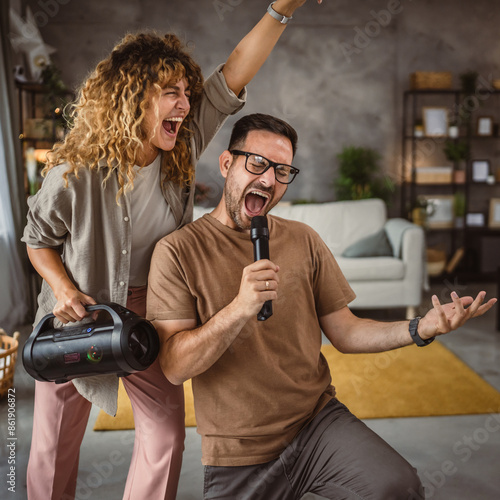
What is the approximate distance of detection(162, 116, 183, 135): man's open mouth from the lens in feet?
4.80

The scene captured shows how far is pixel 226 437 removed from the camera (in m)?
1.34

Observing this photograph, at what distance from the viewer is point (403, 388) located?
3059 mm

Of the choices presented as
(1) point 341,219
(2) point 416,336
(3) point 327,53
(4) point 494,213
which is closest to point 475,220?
(4) point 494,213

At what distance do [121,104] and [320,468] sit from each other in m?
0.99

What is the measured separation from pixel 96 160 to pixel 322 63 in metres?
5.08

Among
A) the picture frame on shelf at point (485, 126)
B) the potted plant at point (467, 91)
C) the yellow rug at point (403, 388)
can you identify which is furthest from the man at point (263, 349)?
the picture frame on shelf at point (485, 126)

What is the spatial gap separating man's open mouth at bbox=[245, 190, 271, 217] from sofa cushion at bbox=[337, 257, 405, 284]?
2892 mm

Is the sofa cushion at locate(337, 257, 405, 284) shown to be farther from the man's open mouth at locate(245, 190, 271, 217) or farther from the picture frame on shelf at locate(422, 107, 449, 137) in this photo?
the man's open mouth at locate(245, 190, 271, 217)

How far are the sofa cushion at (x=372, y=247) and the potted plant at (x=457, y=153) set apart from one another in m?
1.78

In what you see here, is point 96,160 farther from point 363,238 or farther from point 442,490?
point 363,238

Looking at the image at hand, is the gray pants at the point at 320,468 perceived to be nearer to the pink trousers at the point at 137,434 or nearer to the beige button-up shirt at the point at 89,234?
the pink trousers at the point at 137,434

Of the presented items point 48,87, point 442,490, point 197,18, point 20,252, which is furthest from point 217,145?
point 442,490

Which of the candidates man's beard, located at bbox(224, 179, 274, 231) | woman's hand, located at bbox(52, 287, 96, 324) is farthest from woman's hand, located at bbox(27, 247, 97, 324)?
man's beard, located at bbox(224, 179, 274, 231)

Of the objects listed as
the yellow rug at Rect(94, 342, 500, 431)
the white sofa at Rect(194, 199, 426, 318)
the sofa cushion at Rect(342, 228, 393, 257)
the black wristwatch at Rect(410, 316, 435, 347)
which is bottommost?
the yellow rug at Rect(94, 342, 500, 431)
